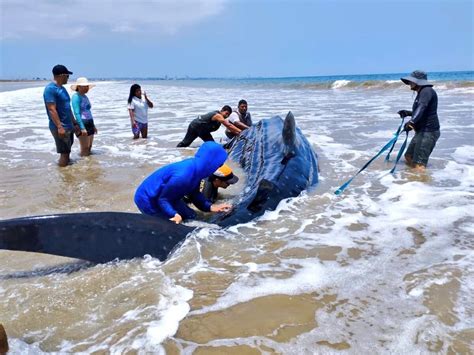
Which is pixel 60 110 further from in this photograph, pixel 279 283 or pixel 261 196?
pixel 279 283

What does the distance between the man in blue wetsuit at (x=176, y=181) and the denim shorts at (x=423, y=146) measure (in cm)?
470

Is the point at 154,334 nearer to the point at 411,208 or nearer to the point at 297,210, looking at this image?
the point at 297,210

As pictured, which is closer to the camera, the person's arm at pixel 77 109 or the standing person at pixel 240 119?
the person's arm at pixel 77 109

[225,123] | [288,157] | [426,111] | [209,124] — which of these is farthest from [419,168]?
[209,124]

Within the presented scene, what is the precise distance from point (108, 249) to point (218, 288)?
1020 millimetres

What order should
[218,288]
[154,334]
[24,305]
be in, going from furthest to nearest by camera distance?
1. [218,288]
2. [24,305]
3. [154,334]

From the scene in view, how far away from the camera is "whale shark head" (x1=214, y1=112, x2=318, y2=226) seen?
4871 mm

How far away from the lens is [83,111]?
8695 mm

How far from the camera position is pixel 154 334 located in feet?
9.09

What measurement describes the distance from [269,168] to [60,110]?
422 centimetres

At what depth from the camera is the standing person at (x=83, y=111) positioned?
8.43 metres

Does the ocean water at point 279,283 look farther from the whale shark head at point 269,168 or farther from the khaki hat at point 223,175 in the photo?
the khaki hat at point 223,175

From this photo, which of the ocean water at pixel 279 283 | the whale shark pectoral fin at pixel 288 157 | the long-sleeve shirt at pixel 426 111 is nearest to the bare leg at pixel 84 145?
the ocean water at pixel 279 283

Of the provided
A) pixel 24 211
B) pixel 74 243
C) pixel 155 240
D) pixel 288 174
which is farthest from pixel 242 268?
pixel 24 211
